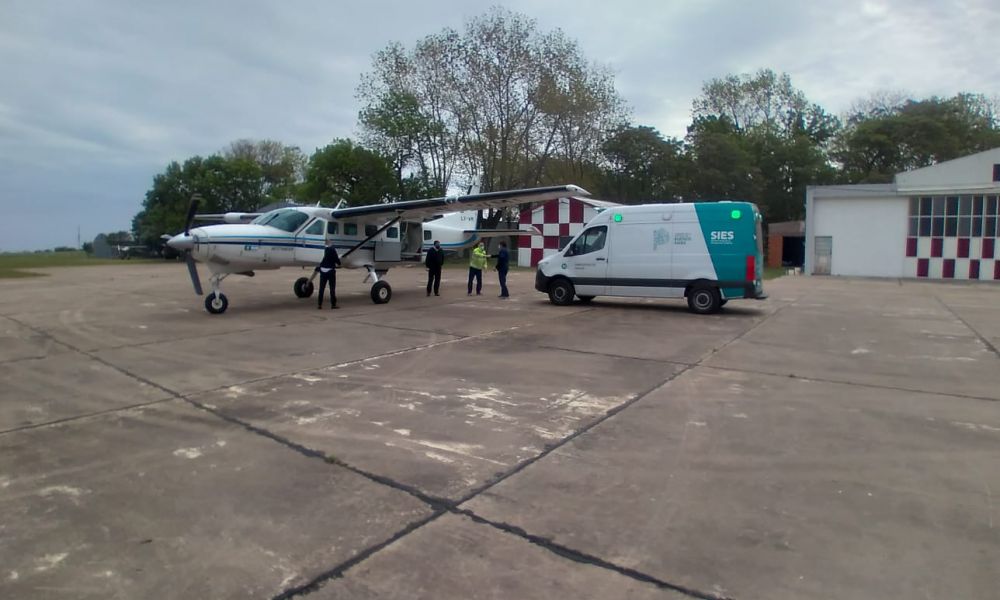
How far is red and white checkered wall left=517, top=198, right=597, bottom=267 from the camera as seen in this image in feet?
98.6

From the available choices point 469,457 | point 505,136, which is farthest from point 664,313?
point 505,136

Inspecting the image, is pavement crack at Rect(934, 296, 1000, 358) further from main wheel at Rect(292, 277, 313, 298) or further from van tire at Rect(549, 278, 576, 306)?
main wheel at Rect(292, 277, 313, 298)

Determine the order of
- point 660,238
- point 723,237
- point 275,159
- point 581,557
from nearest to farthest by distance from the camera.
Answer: point 581,557
point 723,237
point 660,238
point 275,159

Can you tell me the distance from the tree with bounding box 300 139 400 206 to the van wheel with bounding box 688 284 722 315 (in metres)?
27.8

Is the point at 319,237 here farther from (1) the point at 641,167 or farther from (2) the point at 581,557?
(1) the point at 641,167

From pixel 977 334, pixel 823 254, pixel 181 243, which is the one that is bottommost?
pixel 977 334

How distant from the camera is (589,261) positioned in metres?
14.3

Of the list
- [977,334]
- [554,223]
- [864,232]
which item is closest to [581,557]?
[977,334]

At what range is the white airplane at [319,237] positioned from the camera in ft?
41.6

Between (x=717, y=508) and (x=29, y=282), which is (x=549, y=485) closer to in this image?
(x=717, y=508)

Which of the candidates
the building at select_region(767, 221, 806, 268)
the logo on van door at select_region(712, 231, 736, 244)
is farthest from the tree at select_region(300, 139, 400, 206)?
the logo on van door at select_region(712, 231, 736, 244)

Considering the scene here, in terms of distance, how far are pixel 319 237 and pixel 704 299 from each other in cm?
954

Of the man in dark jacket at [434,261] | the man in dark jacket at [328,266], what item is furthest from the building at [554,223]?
the man in dark jacket at [328,266]

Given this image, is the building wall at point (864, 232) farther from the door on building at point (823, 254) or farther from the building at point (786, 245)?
the building at point (786, 245)
